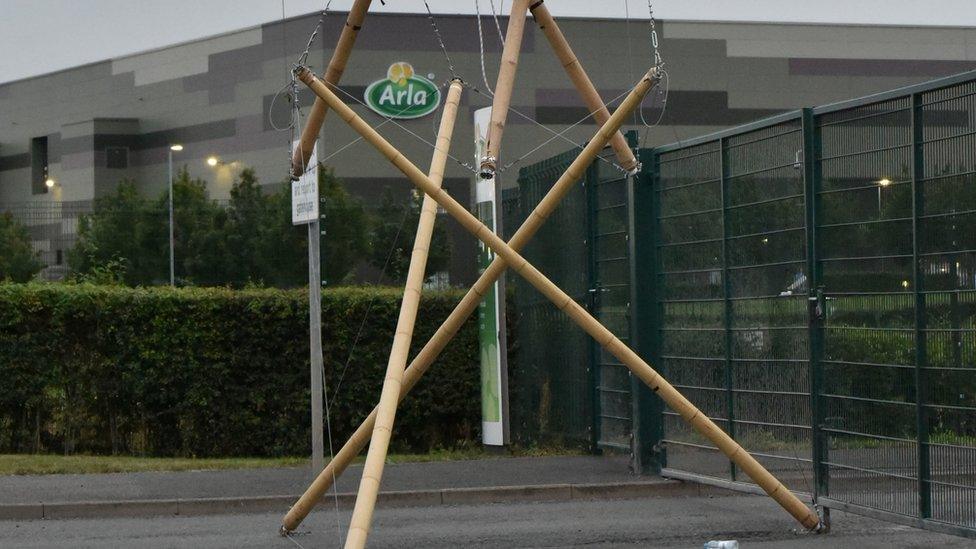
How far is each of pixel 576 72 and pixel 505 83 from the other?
2.27 feet

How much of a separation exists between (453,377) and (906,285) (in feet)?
24.1

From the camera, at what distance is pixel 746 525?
9.69m

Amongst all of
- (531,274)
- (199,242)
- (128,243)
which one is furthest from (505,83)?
(199,242)

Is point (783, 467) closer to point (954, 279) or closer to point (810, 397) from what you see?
point (810, 397)

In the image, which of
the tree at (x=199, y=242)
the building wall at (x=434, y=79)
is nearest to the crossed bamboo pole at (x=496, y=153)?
the tree at (x=199, y=242)

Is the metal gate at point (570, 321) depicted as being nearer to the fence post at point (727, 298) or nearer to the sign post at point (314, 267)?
the fence post at point (727, 298)

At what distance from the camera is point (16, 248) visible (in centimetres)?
3469

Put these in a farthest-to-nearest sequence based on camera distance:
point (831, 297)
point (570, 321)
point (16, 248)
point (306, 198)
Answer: point (16, 248)
point (570, 321)
point (306, 198)
point (831, 297)

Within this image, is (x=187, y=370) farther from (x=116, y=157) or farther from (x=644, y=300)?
(x=116, y=157)

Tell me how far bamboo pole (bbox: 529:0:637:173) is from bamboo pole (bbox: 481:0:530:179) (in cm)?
18

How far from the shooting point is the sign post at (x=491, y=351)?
14.2 meters

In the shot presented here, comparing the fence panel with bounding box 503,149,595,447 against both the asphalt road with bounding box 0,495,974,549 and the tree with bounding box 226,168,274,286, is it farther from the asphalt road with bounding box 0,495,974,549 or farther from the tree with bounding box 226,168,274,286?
the tree with bounding box 226,168,274,286

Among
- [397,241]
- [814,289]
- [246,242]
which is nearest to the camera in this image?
[814,289]

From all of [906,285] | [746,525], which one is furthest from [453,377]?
[906,285]
